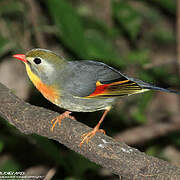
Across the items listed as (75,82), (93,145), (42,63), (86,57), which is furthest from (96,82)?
(86,57)

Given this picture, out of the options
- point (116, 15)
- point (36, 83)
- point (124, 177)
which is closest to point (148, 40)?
point (116, 15)

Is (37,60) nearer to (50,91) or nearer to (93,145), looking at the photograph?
(50,91)

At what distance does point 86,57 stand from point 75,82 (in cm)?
143

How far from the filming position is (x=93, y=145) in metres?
3.50

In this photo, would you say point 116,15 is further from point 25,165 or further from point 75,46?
point 25,165

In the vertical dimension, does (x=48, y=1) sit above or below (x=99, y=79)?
above

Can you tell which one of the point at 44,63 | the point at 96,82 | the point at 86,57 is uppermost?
the point at 44,63

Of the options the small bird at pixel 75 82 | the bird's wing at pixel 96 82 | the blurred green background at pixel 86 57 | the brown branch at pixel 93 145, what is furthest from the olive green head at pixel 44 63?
the blurred green background at pixel 86 57

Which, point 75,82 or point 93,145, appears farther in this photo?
point 75,82

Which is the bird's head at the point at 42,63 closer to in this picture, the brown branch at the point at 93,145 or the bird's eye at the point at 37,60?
the bird's eye at the point at 37,60

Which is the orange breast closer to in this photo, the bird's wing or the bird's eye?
the bird's wing

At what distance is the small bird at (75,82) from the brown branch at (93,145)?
0.52ft

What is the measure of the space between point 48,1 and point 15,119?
2570 millimetres

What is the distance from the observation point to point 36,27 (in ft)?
20.4
